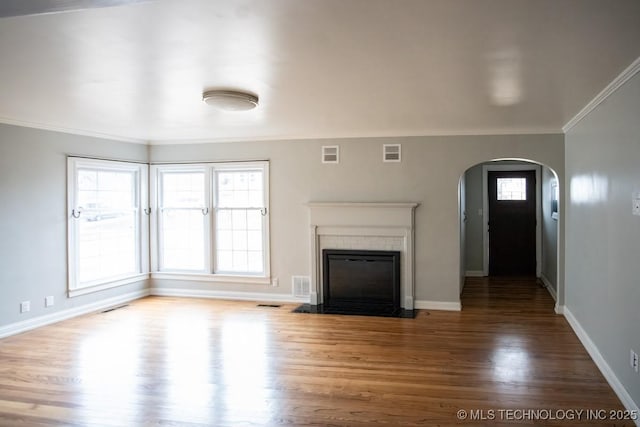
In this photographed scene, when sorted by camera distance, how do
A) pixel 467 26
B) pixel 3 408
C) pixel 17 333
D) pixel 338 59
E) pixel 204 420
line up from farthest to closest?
pixel 17 333, pixel 3 408, pixel 204 420, pixel 338 59, pixel 467 26

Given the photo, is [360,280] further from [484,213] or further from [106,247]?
[484,213]

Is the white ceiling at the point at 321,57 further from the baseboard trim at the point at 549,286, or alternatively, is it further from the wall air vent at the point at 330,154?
the baseboard trim at the point at 549,286

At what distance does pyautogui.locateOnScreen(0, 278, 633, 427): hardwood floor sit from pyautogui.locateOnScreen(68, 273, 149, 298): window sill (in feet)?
1.18

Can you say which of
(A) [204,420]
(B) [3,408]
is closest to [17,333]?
(B) [3,408]

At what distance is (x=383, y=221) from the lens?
18.9 feet

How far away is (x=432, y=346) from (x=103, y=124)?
14.1 ft

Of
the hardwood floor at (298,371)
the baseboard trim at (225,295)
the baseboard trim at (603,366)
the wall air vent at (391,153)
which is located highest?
the wall air vent at (391,153)

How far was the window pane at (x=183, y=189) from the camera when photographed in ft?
21.6

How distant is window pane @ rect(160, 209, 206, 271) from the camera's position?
6.58 metres

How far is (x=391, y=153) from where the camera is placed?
582cm

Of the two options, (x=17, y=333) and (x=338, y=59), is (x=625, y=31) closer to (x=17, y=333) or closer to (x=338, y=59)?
(x=338, y=59)

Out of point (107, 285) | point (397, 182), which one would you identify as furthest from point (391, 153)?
point (107, 285)

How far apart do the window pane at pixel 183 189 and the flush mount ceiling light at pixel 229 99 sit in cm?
310

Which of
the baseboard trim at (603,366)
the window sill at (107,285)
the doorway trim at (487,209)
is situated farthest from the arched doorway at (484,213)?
the window sill at (107,285)
